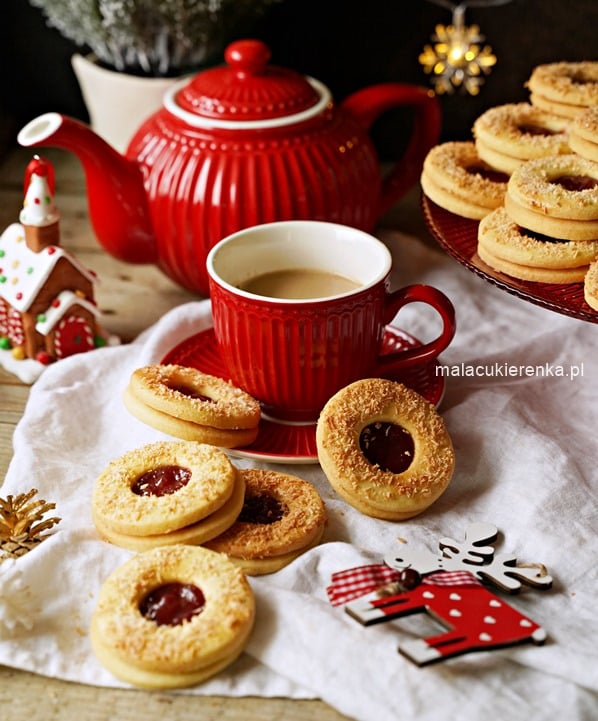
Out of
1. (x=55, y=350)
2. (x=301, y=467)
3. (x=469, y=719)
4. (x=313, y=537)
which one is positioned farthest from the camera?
(x=55, y=350)

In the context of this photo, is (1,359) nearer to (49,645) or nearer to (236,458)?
(236,458)

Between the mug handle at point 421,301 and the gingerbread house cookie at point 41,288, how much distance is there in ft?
1.23

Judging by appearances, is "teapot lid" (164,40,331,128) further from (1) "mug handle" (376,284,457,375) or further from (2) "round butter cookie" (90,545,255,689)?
(2) "round butter cookie" (90,545,255,689)

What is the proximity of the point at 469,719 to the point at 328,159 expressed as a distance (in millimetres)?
743

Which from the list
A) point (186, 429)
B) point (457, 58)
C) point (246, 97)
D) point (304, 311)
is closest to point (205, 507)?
point (186, 429)

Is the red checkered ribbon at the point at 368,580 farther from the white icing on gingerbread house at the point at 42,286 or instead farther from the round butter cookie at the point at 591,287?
the white icing on gingerbread house at the point at 42,286

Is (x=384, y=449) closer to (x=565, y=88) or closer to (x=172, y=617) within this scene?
(x=172, y=617)

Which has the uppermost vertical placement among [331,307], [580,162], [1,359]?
[580,162]

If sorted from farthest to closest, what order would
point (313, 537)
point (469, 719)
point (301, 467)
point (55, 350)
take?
point (55, 350) → point (301, 467) → point (313, 537) → point (469, 719)

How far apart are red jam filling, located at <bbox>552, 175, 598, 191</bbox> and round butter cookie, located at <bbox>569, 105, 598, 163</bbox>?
0.07 feet

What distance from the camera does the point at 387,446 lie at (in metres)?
0.96

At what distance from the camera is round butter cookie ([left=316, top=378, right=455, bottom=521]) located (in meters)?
0.91

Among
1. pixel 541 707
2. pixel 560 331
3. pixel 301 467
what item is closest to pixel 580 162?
pixel 560 331

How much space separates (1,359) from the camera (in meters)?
1.21
